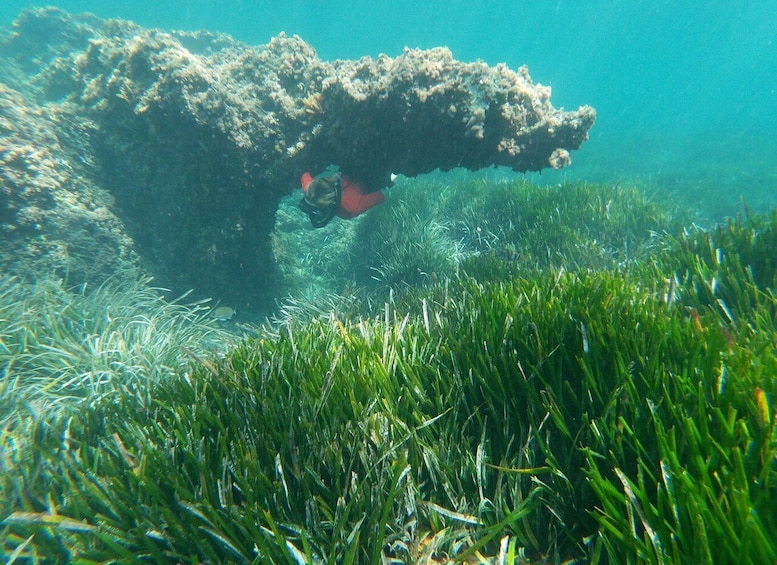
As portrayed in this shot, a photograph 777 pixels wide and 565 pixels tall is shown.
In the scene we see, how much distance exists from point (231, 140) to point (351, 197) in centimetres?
201

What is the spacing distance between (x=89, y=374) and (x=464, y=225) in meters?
7.25

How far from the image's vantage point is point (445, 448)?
Answer: 2.07 metres

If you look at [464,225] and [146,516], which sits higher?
[464,225]

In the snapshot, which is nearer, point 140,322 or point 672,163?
point 140,322

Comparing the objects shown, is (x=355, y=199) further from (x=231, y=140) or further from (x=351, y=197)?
(x=231, y=140)

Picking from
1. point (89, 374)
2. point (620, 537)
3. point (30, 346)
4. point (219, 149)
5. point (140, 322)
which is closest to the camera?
point (620, 537)

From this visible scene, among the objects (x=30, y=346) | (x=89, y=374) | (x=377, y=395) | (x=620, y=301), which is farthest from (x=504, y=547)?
(x=30, y=346)

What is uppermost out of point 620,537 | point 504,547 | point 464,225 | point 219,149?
point 464,225

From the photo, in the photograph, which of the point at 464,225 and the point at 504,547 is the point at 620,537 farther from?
the point at 464,225

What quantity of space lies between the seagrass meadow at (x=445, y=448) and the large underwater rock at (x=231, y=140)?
10.6 ft

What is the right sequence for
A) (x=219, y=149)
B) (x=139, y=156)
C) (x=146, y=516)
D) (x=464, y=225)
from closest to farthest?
1. (x=146, y=516)
2. (x=219, y=149)
3. (x=139, y=156)
4. (x=464, y=225)

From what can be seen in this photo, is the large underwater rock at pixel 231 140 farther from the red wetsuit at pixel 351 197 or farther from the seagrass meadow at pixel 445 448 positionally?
the seagrass meadow at pixel 445 448

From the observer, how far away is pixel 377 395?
2.38 metres

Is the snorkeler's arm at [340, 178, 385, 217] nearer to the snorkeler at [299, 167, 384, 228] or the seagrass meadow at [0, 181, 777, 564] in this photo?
the snorkeler at [299, 167, 384, 228]
